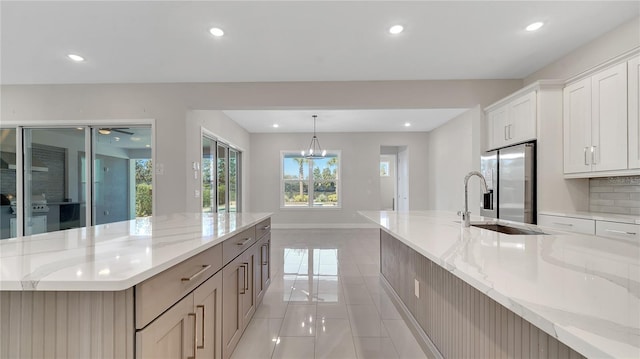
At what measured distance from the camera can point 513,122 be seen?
144 inches

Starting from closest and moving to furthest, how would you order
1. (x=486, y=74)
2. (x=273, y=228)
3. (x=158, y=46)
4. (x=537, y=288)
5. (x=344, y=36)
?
(x=537, y=288)
(x=344, y=36)
(x=158, y=46)
(x=486, y=74)
(x=273, y=228)

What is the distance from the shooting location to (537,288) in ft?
2.57

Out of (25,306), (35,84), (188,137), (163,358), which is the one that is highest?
(35,84)

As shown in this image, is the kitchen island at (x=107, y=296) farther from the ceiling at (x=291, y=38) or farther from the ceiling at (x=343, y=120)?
the ceiling at (x=343, y=120)

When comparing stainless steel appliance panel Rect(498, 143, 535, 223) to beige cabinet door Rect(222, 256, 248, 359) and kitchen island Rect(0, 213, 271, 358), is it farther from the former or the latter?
kitchen island Rect(0, 213, 271, 358)

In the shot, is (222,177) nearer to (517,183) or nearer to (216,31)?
(216,31)

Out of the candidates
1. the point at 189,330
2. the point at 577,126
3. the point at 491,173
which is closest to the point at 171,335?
the point at 189,330

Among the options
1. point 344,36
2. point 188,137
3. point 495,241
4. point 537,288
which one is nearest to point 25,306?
point 537,288

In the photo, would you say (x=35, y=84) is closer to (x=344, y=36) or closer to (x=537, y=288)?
(x=344, y=36)

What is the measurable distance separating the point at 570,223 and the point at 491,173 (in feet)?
4.13

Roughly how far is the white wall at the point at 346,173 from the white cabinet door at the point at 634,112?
5562 mm

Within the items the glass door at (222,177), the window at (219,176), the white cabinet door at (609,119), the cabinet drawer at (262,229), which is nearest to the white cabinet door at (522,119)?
the white cabinet door at (609,119)

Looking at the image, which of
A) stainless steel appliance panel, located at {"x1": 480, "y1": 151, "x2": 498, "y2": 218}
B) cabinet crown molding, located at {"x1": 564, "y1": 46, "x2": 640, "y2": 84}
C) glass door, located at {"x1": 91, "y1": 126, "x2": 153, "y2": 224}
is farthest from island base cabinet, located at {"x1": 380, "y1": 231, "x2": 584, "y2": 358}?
glass door, located at {"x1": 91, "y1": 126, "x2": 153, "y2": 224}

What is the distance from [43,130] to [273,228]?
511 cm
